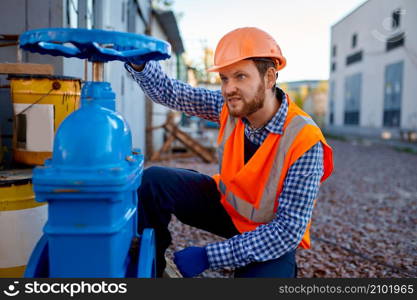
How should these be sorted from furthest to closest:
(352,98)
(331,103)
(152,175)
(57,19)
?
1. (331,103)
2. (352,98)
3. (57,19)
4. (152,175)

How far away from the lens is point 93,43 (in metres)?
1.33

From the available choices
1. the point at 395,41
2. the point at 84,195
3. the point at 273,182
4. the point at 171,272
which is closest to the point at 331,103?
the point at 395,41

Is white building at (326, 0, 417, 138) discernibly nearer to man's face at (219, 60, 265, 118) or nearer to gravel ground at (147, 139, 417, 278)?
gravel ground at (147, 139, 417, 278)

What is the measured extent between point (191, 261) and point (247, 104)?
2.86ft

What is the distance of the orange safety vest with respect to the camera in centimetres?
201

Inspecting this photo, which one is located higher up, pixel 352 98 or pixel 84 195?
pixel 352 98

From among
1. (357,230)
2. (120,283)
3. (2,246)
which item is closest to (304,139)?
(120,283)

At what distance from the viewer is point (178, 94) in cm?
256

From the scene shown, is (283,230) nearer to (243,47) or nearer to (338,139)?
(243,47)

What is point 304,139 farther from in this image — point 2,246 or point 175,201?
point 2,246

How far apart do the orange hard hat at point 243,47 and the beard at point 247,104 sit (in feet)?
0.57

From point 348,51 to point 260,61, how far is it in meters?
26.8

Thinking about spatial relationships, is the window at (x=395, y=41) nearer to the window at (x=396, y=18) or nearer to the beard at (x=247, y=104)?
the window at (x=396, y=18)

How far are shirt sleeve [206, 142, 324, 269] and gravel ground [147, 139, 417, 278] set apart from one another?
132cm
